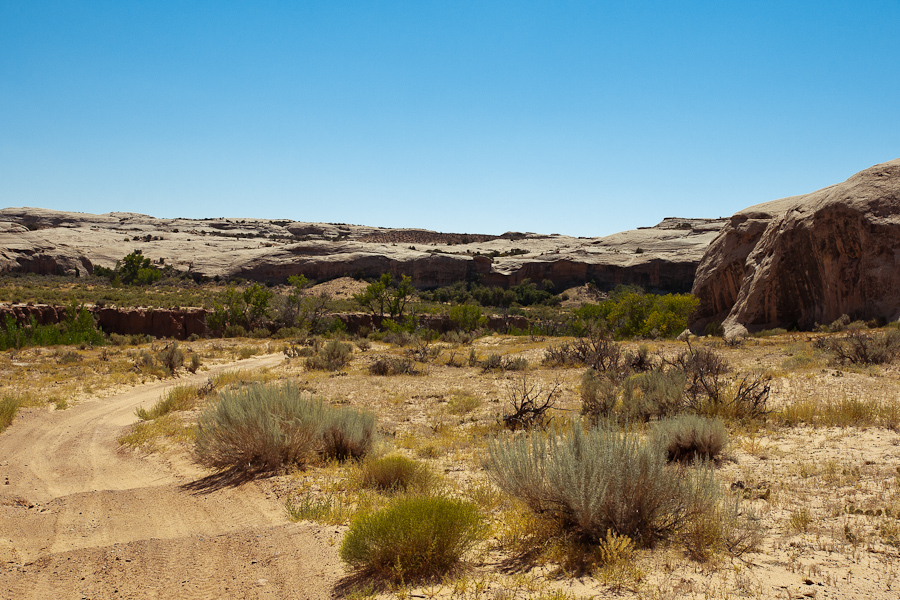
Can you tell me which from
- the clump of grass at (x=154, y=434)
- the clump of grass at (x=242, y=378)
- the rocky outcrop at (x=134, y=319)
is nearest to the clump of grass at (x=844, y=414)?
the clump of grass at (x=154, y=434)

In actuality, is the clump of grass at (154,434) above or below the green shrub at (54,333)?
above

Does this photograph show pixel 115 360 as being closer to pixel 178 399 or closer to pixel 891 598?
pixel 178 399

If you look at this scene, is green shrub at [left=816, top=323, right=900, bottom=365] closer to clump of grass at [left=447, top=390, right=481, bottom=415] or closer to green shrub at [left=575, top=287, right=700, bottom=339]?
clump of grass at [left=447, top=390, right=481, bottom=415]

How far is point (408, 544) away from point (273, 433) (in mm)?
3231

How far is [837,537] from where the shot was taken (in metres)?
3.61

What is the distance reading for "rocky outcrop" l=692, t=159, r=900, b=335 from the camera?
58.0ft

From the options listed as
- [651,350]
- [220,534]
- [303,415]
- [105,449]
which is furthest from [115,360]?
[651,350]

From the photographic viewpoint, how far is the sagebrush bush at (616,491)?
3.76 m

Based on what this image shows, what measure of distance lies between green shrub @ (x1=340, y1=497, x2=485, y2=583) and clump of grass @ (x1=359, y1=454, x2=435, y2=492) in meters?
1.53

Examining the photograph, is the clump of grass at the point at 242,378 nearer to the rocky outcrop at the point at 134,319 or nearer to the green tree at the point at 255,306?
the rocky outcrop at the point at 134,319

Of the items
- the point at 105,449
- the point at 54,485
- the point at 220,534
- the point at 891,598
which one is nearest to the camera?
the point at 891,598

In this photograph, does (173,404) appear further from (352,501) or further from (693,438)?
(693,438)

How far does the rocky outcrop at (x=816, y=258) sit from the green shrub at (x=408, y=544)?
1933 centimetres

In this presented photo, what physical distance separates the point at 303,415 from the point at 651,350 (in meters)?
12.9
